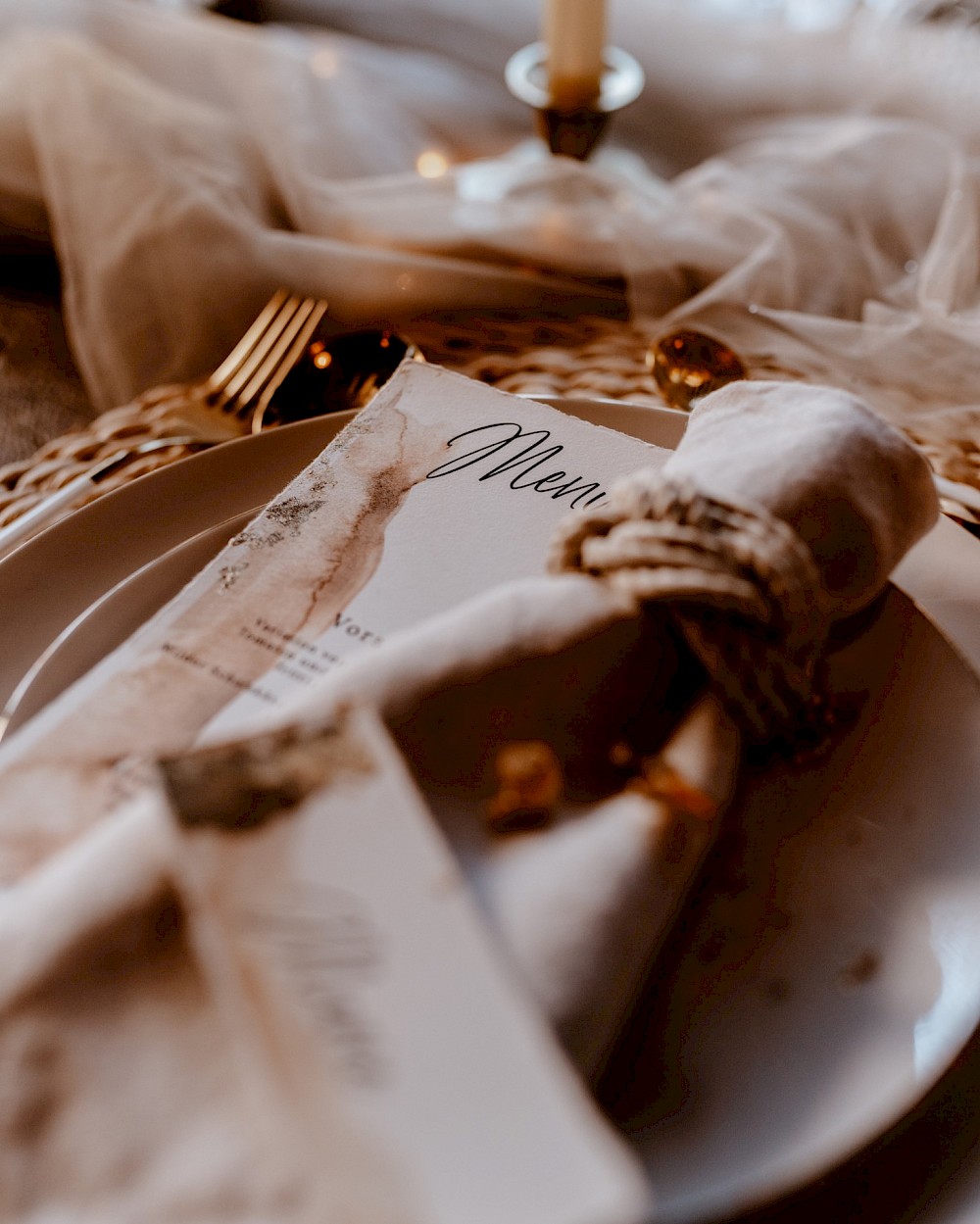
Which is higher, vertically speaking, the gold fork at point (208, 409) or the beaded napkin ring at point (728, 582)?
the beaded napkin ring at point (728, 582)

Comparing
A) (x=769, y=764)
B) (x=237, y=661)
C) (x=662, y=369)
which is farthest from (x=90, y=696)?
(x=662, y=369)

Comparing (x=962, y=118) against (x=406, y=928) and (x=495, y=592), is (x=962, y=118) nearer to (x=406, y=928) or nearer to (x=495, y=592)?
(x=495, y=592)

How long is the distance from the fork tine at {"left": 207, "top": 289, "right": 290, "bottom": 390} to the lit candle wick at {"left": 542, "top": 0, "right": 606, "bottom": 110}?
323 mm

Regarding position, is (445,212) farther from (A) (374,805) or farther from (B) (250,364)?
(A) (374,805)

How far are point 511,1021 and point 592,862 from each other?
0.06 metres

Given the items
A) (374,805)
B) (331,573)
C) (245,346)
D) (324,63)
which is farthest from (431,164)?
(374,805)

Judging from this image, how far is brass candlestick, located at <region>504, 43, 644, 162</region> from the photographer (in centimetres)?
88

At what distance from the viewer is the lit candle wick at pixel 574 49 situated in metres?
0.85

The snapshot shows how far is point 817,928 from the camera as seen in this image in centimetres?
36

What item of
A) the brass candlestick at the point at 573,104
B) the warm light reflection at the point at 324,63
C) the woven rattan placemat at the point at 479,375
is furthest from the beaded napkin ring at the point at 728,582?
the warm light reflection at the point at 324,63

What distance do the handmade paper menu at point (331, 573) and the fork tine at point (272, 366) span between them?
0.19 metres

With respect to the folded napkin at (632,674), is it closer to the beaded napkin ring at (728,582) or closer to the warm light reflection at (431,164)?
the beaded napkin ring at (728,582)

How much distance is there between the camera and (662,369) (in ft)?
2.26

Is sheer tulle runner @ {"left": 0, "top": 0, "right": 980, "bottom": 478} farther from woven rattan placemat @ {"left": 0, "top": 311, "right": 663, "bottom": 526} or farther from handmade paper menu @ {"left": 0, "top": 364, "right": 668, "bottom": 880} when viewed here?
handmade paper menu @ {"left": 0, "top": 364, "right": 668, "bottom": 880}
